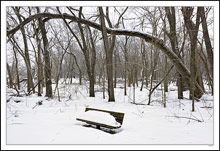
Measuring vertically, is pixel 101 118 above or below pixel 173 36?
below

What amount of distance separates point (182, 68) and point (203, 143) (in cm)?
428

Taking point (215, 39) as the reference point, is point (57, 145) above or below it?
below

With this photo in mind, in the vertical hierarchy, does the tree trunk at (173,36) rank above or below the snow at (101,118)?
above

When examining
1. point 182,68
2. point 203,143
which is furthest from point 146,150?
point 182,68

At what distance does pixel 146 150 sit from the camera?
95.3 inches

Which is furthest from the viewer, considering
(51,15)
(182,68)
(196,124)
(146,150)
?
(51,15)

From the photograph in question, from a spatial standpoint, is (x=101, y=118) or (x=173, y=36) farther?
(x=173, y=36)

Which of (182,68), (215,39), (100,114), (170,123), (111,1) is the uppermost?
(111,1)

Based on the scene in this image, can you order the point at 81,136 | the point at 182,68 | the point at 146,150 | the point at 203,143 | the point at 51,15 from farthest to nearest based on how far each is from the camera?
the point at 51,15 → the point at 182,68 → the point at 81,136 → the point at 203,143 → the point at 146,150

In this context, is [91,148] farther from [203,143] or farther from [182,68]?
[182,68]

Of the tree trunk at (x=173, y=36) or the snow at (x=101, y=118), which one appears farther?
the tree trunk at (x=173, y=36)

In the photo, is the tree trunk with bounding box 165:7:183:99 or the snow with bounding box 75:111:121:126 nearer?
the snow with bounding box 75:111:121:126

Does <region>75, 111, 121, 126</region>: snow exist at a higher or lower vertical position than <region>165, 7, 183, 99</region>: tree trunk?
lower

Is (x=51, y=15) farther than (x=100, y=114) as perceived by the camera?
Yes
